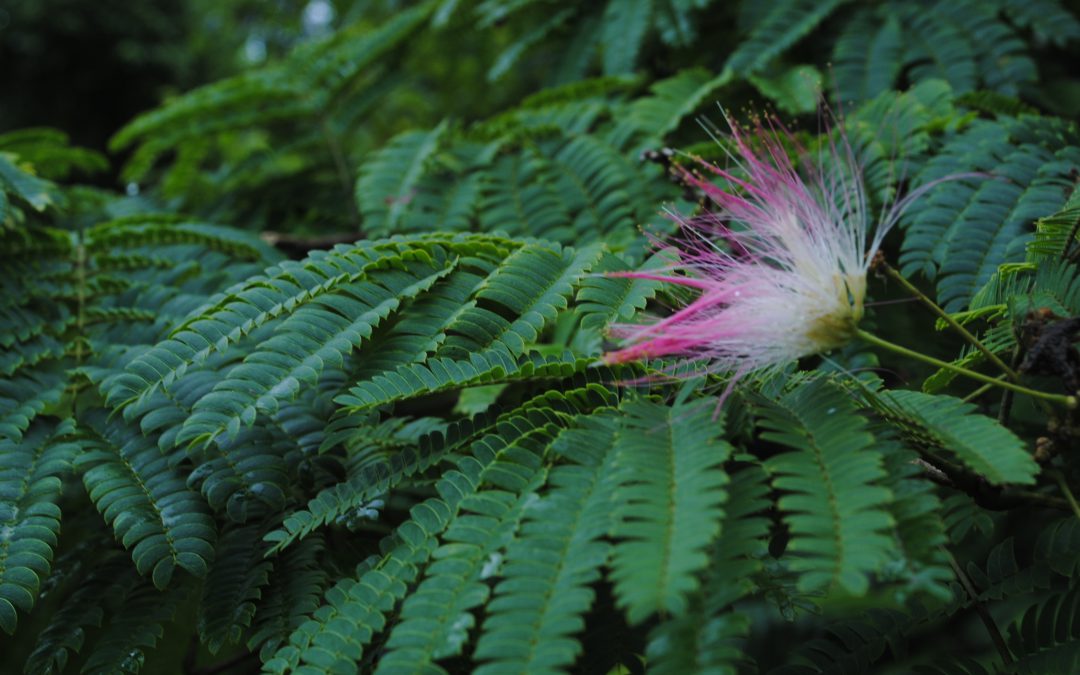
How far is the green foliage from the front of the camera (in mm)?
1099

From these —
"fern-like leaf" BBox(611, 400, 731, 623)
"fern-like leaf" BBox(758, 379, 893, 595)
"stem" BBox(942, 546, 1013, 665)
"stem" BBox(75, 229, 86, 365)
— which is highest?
"stem" BBox(75, 229, 86, 365)

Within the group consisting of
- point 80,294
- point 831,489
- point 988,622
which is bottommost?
point 988,622

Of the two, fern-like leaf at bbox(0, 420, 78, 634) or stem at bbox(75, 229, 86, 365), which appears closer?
fern-like leaf at bbox(0, 420, 78, 634)

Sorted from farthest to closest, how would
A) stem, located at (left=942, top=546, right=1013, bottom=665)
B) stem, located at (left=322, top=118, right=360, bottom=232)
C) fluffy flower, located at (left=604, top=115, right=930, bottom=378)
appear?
stem, located at (left=322, top=118, right=360, bottom=232)
stem, located at (left=942, top=546, right=1013, bottom=665)
fluffy flower, located at (left=604, top=115, right=930, bottom=378)

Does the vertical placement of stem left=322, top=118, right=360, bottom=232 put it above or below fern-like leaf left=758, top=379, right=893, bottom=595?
above

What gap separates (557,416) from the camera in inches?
54.9

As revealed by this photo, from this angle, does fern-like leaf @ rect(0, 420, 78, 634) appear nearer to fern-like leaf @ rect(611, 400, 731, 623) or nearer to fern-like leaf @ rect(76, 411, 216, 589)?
fern-like leaf @ rect(76, 411, 216, 589)

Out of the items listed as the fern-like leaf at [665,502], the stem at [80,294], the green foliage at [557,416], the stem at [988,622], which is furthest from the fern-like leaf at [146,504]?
the stem at [988,622]

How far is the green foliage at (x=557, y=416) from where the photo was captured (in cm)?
110

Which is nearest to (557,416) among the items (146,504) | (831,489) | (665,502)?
(665,502)

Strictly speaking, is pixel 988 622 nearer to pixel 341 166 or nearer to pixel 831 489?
pixel 831 489

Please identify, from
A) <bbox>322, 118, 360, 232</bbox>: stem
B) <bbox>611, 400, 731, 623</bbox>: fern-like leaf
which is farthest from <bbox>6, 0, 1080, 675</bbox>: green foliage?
<bbox>322, 118, 360, 232</bbox>: stem

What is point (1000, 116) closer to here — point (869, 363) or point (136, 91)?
point (869, 363)

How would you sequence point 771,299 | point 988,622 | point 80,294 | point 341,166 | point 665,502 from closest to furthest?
point 665,502 → point 771,299 → point 988,622 → point 80,294 → point 341,166
